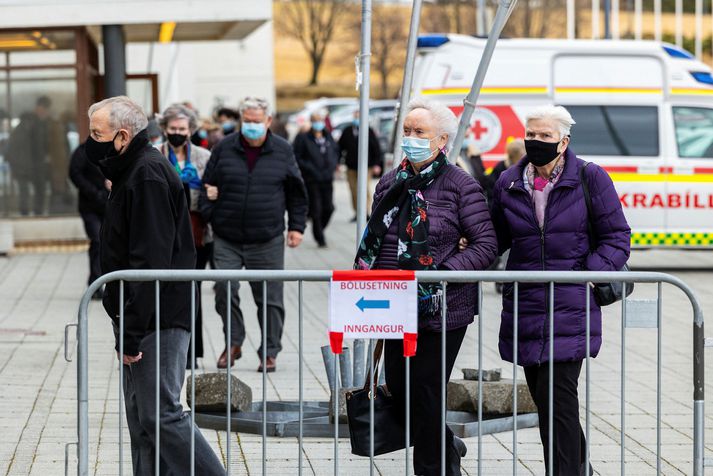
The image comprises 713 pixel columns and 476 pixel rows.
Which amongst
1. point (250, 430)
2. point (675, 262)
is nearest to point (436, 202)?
point (250, 430)

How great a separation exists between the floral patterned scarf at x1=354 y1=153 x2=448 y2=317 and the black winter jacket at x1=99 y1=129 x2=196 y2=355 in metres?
A: 0.79

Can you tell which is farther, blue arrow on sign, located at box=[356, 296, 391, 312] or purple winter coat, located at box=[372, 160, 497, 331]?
purple winter coat, located at box=[372, 160, 497, 331]

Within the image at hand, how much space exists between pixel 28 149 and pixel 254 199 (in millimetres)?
9478

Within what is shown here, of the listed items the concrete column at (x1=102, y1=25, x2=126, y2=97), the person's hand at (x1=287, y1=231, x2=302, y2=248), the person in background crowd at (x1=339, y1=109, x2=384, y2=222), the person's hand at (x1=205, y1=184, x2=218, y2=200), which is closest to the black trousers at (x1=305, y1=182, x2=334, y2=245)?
the person in background crowd at (x1=339, y1=109, x2=384, y2=222)

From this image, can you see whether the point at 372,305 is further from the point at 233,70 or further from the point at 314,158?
the point at 233,70

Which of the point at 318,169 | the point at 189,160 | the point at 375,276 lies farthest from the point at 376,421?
the point at 318,169

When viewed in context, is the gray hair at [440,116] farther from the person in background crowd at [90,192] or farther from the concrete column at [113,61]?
the concrete column at [113,61]

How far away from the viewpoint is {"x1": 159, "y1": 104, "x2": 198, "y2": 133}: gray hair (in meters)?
8.55

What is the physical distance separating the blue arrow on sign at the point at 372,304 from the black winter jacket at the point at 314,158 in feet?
42.7

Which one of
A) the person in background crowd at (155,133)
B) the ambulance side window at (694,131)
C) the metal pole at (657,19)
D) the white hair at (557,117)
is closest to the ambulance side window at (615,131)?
the ambulance side window at (694,131)

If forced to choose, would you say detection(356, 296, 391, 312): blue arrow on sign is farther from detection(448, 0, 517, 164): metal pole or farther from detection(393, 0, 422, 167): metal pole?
detection(393, 0, 422, 167): metal pole

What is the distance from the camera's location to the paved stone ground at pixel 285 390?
6582 millimetres

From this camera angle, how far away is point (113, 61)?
16.3 meters

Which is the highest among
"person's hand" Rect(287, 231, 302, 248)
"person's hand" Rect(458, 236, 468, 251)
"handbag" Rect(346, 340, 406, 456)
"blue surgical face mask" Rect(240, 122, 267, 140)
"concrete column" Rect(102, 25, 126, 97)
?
"concrete column" Rect(102, 25, 126, 97)
